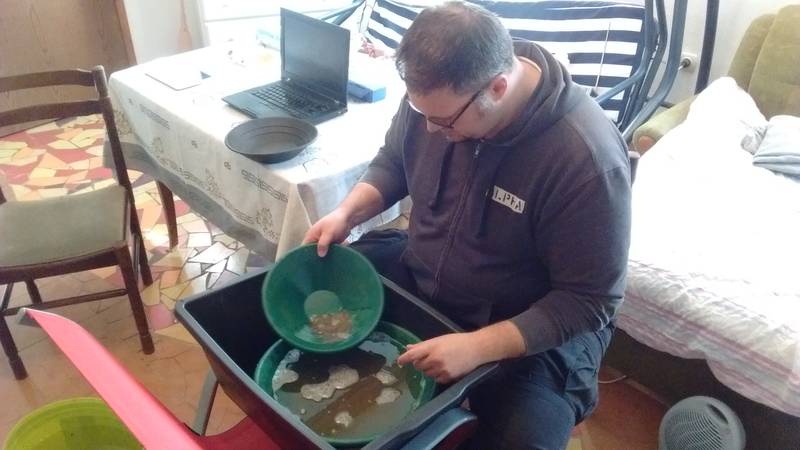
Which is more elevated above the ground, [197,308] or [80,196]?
[197,308]

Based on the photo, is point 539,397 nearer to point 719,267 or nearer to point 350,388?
point 350,388

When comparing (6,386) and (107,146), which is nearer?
(6,386)

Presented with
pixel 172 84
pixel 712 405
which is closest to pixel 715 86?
pixel 712 405

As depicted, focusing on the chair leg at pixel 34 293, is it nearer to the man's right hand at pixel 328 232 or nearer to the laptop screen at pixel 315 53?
the laptop screen at pixel 315 53

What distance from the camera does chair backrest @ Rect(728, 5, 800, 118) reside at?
6.18 ft

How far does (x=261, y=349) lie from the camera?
1082mm

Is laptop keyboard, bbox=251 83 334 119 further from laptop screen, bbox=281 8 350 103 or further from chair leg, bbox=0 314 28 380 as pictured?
chair leg, bbox=0 314 28 380

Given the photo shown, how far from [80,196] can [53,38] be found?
166cm

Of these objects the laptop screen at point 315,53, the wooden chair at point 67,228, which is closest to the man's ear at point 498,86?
the laptop screen at point 315,53

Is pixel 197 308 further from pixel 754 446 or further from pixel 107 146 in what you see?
pixel 754 446

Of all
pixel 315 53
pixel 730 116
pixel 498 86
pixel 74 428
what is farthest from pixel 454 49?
pixel 730 116

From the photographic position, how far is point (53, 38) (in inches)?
116

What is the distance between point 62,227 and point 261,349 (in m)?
0.90

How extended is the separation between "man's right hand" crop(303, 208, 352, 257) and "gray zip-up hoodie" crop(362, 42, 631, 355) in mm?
152
